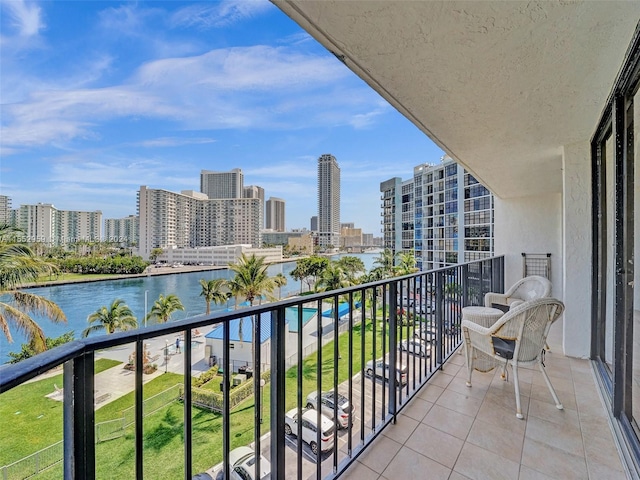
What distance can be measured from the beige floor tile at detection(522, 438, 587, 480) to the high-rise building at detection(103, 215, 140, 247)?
179 ft

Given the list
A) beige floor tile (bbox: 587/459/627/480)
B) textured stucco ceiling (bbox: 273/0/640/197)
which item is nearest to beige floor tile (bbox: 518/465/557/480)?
beige floor tile (bbox: 587/459/627/480)

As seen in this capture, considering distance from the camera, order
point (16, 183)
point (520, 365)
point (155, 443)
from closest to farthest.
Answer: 1. point (520, 365)
2. point (155, 443)
3. point (16, 183)

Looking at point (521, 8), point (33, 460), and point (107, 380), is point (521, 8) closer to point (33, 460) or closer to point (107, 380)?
point (33, 460)

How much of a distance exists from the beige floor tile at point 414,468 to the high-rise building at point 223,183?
64.4m

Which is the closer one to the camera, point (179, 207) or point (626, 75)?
point (626, 75)

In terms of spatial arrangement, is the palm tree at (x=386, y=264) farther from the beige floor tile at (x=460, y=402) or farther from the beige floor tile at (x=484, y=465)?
the beige floor tile at (x=484, y=465)

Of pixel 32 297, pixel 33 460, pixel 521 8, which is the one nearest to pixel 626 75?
pixel 521 8

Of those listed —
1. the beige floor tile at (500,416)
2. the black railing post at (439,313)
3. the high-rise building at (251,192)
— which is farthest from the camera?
the high-rise building at (251,192)

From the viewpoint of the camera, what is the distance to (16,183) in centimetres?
3275

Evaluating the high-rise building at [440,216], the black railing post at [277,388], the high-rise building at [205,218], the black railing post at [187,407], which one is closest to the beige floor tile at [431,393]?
the black railing post at [277,388]

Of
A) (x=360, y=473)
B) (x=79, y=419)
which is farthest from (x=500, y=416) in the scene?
(x=79, y=419)

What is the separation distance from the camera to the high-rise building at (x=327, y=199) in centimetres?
6275

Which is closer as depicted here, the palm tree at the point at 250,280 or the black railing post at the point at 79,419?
the black railing post at the point at 79,419

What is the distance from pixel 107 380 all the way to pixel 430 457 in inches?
548
